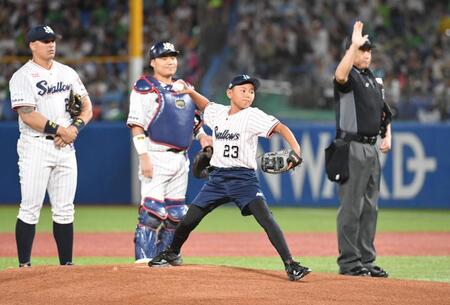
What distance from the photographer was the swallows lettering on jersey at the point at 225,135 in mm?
7613

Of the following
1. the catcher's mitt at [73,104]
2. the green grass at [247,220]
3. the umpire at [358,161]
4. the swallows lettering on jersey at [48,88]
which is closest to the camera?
the swallows lettering on jersey at [48,88]

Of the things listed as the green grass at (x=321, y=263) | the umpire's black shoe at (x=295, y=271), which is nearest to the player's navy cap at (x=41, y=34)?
the green grass at (x=321, y=263)

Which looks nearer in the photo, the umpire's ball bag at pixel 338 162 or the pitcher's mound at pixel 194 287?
the pitcher's mound at pixel 194 287

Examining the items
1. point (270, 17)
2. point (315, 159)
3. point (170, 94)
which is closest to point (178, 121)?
point (170, 94)

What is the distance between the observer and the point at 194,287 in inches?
268

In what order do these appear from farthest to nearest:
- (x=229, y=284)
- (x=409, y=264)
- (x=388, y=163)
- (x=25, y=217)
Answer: (x=388, y=163) < (x=409, y=264) < (x=25, y=217) < (x=229, y=284)

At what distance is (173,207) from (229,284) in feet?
5.14

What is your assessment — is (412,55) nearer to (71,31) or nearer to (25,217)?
(71,31)

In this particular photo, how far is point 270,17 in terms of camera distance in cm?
2105

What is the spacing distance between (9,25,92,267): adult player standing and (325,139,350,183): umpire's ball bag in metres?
2.21

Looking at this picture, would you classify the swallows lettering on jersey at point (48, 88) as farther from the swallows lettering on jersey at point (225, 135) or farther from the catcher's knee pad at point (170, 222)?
the swallows lettering on jersey at point (225, 135)

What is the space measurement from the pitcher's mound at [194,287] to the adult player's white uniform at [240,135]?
0.85 meters

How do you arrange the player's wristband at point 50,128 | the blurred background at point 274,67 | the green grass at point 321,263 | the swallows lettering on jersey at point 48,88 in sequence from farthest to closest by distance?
the blurred background at point 274,67
the green grass at point 321,263
the swallows lettering on jersey at point 48,88
the player's wristband at point 50,128

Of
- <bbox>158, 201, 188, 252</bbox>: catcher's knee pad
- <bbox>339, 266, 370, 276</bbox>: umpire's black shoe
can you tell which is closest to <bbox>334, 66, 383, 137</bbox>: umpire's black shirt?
<bbox>339, 266, 370, 276</bbox>: umpire's black shoe
